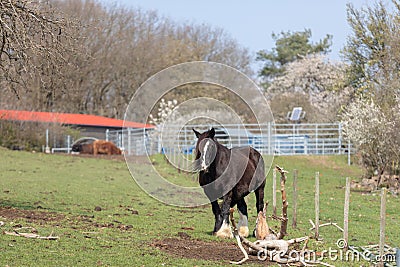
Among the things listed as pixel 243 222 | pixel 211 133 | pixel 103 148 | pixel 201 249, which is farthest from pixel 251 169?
pixel 103 148

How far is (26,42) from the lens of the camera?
41.5ft

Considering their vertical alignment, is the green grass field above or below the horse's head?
below

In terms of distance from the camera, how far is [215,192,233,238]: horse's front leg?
37.5ft

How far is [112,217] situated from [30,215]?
1.85 meters

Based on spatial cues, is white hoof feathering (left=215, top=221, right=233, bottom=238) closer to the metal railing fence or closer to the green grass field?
the green grass field

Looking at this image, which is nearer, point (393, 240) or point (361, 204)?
point (393, 240)

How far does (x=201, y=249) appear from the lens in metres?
10.1

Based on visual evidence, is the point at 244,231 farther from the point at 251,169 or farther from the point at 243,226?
the point at 251,169

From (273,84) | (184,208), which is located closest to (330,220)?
(184,208)

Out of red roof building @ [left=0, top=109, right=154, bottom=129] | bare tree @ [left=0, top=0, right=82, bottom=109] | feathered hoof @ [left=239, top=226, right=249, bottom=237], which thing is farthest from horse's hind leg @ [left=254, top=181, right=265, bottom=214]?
red roof building @ [left=0, top=109, right=154, bottom=129]

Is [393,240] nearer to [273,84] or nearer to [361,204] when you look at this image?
[361,204]

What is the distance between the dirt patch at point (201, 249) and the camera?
30.5 feet

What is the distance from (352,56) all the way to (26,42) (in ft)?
78.6

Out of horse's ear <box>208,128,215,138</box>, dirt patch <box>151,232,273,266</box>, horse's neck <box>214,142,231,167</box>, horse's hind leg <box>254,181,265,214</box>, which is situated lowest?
dirt patch <box>151,232,273,266</box>
